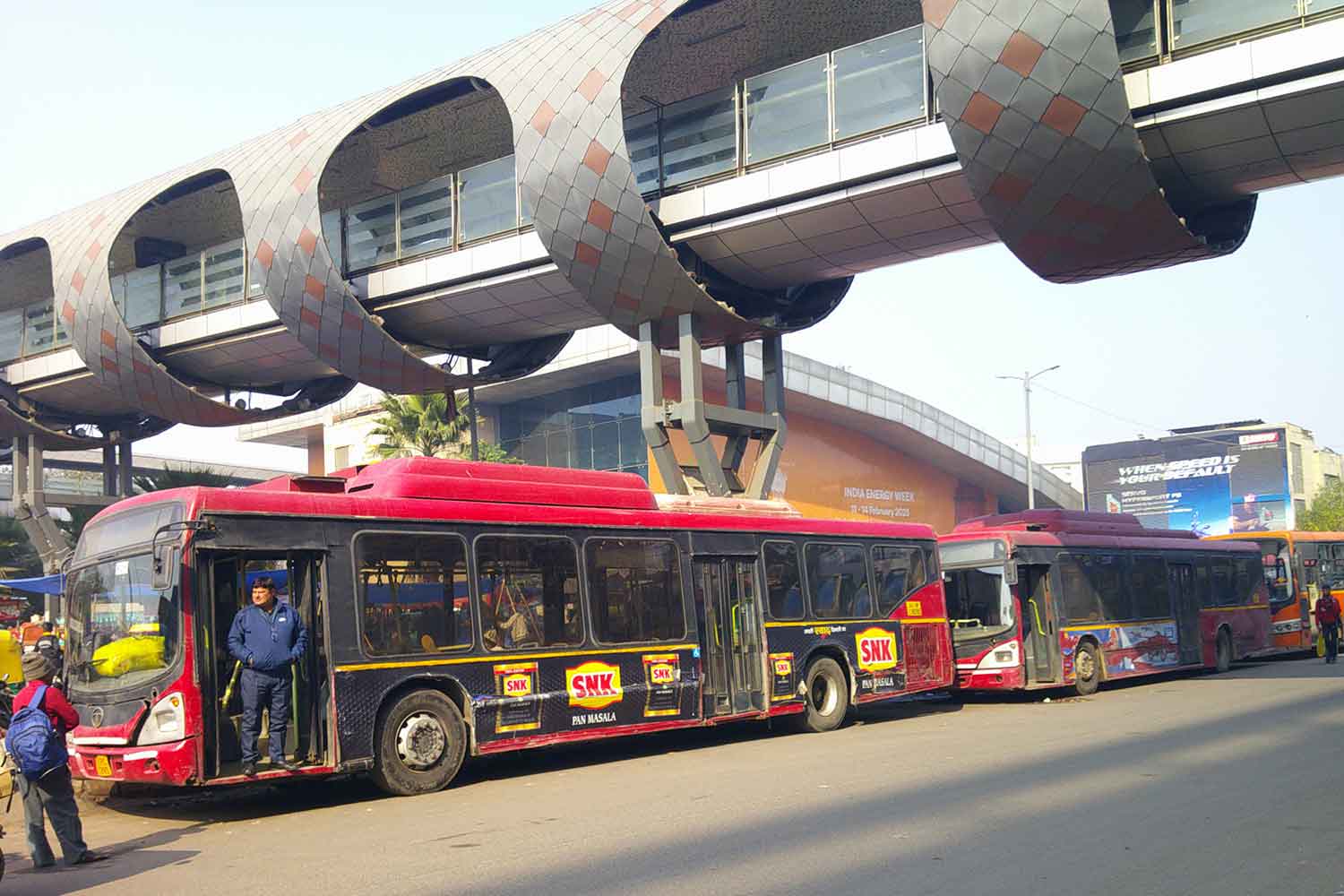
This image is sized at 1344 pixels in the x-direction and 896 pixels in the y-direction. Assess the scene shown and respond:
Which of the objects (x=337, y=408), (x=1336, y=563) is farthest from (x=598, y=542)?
(x=337, y=408)

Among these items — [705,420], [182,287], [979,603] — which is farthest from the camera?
[182,287]

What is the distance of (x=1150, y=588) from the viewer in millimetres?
23562

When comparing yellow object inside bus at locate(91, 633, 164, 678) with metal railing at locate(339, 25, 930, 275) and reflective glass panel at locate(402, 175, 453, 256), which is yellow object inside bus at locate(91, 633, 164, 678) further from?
reflective glass panel at locate(402, 175, 453, 256)

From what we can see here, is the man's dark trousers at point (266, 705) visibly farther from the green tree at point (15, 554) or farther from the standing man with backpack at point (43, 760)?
the green tree at point (15, 554)

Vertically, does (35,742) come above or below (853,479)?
below

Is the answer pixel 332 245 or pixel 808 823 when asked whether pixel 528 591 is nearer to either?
pixel 808 823

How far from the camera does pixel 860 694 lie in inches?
674

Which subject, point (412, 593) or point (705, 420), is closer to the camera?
point (412, 593)

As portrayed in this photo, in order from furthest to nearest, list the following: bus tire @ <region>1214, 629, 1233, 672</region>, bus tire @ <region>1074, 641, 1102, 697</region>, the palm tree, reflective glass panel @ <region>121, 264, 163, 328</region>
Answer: the palm tree, reflective glass panel @ <region>121, 264, 163, 328</region>, bus tire @ <region>1214, 629, 1233, 672</region>, bus tire @ <region>1074, 641, 1102, 697</region>

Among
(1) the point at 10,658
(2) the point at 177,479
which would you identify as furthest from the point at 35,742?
(2) the point at 177,479

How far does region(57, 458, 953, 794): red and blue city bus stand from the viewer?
1080 centimetres

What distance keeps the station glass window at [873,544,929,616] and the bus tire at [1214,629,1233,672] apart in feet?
33.9

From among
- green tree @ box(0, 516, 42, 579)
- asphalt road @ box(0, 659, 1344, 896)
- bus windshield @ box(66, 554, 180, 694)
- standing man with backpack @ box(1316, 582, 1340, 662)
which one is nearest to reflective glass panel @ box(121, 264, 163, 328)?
green tree @ box(0, 516, 42, 579)

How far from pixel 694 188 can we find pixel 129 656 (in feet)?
46.9
